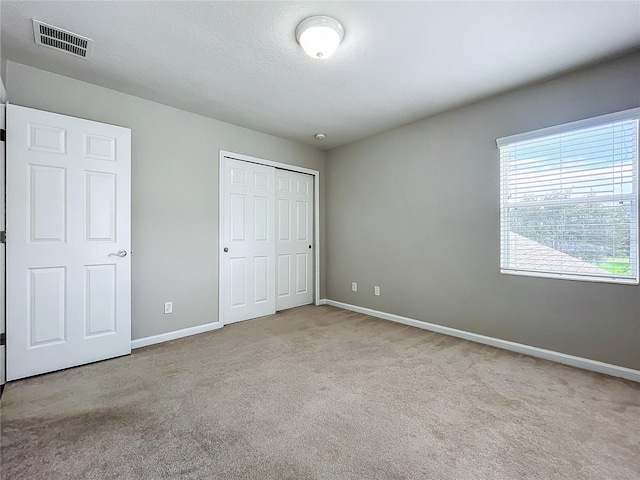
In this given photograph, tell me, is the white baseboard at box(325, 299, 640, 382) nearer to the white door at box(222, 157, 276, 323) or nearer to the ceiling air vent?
the white door at box(222, 157, 276, 323)

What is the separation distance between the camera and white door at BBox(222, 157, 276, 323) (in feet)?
12.2

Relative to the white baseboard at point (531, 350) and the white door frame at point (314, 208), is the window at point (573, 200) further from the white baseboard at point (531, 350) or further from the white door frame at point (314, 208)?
the white door frame at point (314, 208)

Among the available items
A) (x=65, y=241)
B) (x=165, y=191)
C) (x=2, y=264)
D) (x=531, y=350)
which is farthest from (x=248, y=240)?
(x=531, y=350)

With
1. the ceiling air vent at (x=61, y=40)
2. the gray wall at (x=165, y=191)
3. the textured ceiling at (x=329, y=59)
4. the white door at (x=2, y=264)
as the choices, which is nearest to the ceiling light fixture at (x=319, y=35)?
the textured ceiling at (x=329, y=59)

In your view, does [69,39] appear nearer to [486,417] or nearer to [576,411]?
[486,417]

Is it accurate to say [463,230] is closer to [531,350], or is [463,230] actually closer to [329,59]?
[531,350]

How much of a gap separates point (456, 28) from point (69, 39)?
8.93ft

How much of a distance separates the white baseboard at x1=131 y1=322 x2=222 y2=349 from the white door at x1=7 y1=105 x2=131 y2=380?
0.20m

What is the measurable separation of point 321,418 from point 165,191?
2.70 meters

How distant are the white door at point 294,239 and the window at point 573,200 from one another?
2.71 m

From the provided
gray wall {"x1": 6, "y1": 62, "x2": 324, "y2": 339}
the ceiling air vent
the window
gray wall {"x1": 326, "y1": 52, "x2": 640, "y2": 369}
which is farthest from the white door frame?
the window

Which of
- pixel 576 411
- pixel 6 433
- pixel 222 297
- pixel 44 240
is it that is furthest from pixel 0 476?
pixel 576 411

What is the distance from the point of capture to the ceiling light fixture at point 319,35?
1.87m

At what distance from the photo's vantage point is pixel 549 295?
8.63 feet
